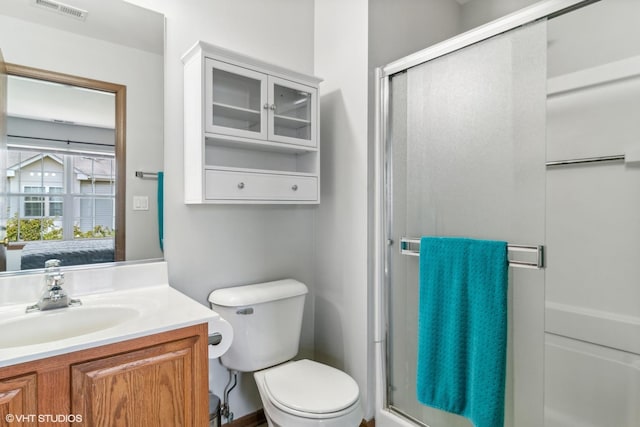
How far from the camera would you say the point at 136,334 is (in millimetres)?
965

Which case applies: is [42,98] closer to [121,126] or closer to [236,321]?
[121,126]

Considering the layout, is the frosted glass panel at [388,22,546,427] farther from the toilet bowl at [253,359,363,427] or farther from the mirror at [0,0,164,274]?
the mirror at [0,0,164,274]

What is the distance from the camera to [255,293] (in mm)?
1594

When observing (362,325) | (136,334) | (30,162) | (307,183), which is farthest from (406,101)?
(30,162)

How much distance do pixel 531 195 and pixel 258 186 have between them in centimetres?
108

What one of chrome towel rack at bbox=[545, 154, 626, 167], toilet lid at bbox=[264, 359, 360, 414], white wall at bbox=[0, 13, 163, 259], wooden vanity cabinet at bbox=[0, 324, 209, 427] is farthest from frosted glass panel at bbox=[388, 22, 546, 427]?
white wall at bbox=[0, 13, 163, 259]

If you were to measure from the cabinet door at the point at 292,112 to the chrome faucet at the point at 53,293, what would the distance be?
0.97 metres

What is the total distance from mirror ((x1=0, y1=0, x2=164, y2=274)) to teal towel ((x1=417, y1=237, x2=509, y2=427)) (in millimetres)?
1171

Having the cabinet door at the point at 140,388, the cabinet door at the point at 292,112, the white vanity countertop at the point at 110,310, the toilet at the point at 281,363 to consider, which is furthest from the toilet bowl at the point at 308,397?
the cabinet door at the point at 292,112

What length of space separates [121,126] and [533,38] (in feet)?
5.12

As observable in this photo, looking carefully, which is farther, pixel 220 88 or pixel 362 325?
pixel 362 325

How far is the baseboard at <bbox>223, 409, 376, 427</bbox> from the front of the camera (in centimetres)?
172

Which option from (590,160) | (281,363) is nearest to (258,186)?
(281,363)

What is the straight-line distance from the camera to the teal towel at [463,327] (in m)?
1.23
